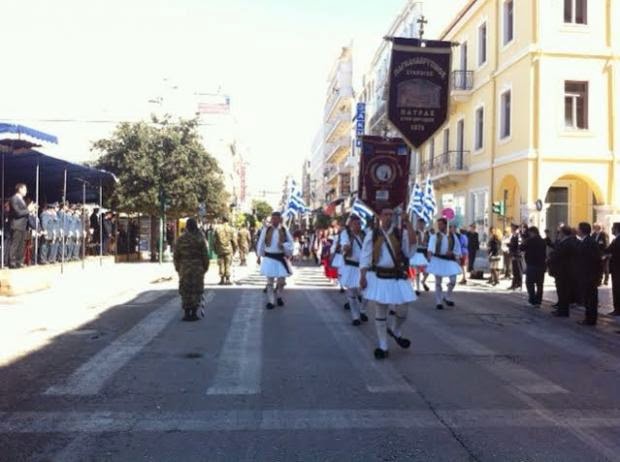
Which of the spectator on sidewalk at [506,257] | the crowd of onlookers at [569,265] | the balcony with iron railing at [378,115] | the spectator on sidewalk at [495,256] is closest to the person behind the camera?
the crowd of onlookers at [569,265]

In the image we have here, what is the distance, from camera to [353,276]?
1234 cm

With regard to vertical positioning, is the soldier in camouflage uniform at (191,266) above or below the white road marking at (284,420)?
above

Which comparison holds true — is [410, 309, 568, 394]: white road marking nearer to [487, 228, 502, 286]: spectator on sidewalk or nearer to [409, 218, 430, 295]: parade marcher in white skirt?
[409, 218, 430, 295]: parade marcher in white skirt

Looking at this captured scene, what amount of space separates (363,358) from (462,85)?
87.1ft

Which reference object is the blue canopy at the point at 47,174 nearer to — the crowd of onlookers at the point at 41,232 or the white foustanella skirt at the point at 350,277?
the crowd of onlookers at the point at 41,232

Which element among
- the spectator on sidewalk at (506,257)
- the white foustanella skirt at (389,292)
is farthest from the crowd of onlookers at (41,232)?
the spectator on sidewalk at (506,257)

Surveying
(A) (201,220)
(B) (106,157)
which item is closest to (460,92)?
(A) (201,220)

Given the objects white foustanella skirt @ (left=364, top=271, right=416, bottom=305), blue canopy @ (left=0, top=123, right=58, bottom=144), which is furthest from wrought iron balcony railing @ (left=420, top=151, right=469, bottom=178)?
white foustanella skirt @ (left=364, top=271, right=416, bottom=305)

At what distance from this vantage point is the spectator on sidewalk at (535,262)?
1476 centimetres

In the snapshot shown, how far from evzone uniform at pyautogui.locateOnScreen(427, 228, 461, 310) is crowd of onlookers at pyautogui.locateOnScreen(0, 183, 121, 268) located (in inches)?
382

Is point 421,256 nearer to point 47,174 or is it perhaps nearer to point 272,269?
point 272,269

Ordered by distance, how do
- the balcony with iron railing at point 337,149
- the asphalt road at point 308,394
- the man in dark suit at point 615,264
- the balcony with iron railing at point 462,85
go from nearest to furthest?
the asphalt road at point 308,394
the man in dark suit at point 615,264
the balcony with iron railing at point 462,85
the balcony with iron railing at point 337,149

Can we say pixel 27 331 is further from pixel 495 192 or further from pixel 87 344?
pixel 495 192

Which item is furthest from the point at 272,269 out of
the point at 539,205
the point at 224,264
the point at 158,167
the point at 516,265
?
the point at 158,167
